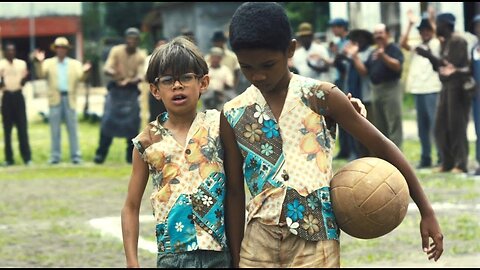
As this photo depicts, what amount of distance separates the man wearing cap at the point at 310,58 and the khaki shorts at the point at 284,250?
13.9 meters

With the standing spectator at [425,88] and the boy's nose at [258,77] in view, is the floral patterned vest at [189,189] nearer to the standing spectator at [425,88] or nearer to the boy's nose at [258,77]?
the boy's nose at [258,77]

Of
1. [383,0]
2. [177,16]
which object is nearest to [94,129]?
[383,0]

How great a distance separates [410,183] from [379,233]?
10.9 inches

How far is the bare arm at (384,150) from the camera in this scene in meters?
4.65

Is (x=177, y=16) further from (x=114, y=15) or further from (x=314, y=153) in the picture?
(x=314, y=153)

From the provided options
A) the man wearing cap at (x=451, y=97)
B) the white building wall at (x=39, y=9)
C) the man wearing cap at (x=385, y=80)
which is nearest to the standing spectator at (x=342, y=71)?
the man wearing cap at (x=385, y=80)

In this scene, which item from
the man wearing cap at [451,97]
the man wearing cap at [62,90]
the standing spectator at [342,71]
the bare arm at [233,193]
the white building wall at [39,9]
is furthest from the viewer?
the white building wall at [39,9]

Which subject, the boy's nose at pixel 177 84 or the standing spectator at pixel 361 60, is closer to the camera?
the boy's nose at pixel 177 84

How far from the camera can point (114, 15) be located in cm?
4925

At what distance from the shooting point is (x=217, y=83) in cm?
1864

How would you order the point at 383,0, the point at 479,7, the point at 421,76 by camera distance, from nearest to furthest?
the point at 421,76, the point at 479,7, the point at 383,0

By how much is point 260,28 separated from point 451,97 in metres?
10.9

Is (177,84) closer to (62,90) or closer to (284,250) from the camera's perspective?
(284,250)

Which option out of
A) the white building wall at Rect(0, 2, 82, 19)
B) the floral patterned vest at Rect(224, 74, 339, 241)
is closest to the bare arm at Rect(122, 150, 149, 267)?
the floral patterned vest at Rect(224, 74, 339, 241)
